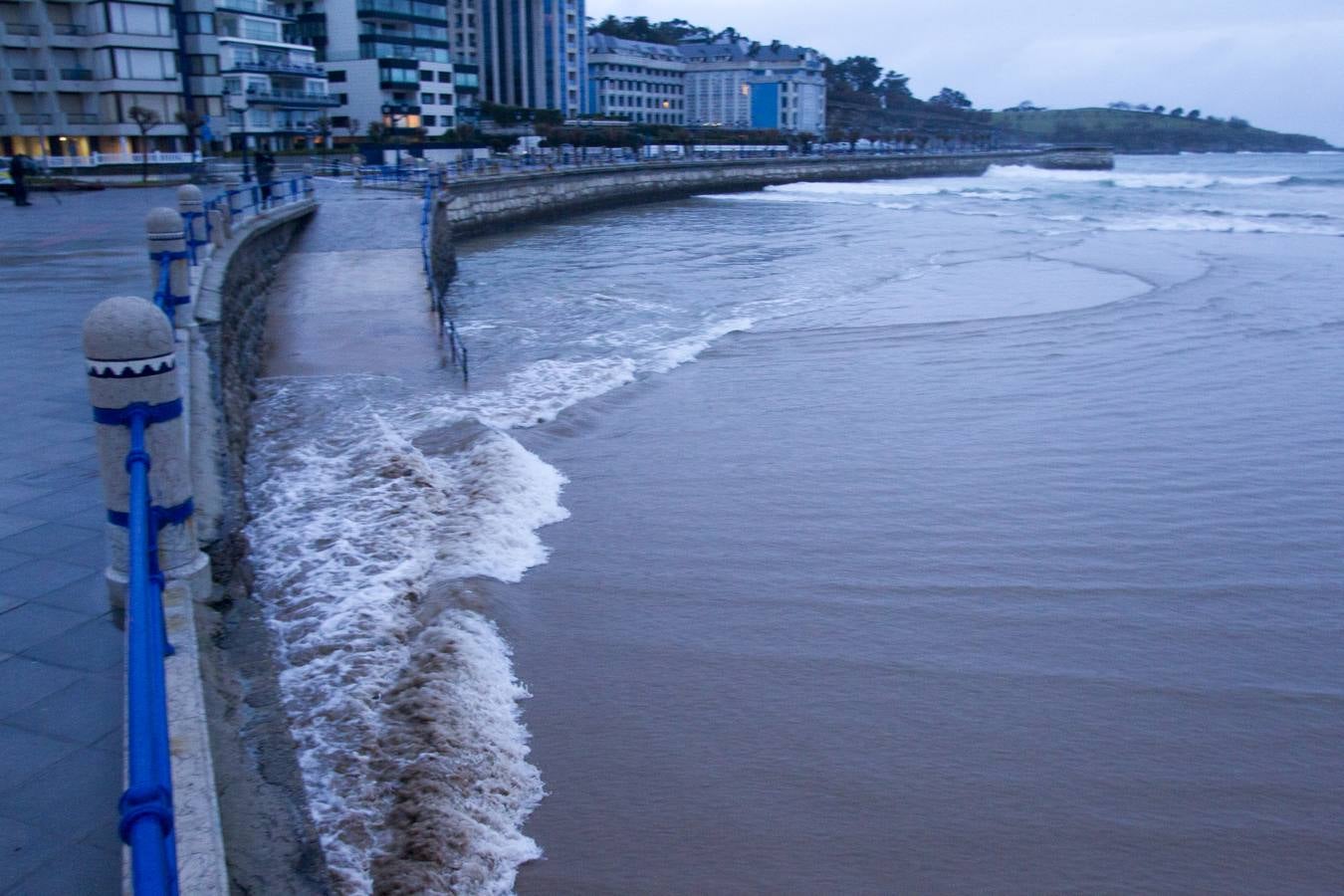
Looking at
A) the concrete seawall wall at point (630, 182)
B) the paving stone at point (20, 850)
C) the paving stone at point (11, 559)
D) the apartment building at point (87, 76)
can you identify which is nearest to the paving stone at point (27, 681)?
the paving stone at point (20, 850)

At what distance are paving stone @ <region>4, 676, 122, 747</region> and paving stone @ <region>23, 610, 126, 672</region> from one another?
127 mm

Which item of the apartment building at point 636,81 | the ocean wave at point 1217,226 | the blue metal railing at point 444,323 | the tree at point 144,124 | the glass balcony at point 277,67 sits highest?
the apartment building at point 636,81

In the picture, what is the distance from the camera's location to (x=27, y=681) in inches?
165

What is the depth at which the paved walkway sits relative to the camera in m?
3.29

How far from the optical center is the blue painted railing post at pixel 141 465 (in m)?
2.89

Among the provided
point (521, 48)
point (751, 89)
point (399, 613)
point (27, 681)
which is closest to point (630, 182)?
point (399, 613)

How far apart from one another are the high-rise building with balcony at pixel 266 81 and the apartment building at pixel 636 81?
55077 mm

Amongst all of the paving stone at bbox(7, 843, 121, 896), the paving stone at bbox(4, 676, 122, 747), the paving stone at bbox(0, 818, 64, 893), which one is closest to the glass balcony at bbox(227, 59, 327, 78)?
the paving stone at bbox(4, 676, 122, 747)

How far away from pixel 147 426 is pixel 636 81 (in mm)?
138067

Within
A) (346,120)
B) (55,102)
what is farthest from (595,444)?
(346,120)

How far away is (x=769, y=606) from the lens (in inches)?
287

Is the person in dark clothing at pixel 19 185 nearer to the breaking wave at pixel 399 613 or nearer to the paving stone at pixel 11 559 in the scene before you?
the breaking wave at pixel 399 613

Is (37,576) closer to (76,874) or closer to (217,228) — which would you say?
(76,874)

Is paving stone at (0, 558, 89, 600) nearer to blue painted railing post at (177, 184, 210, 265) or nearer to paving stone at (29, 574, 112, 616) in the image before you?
paving stone at (29, 574, 112, 616)
